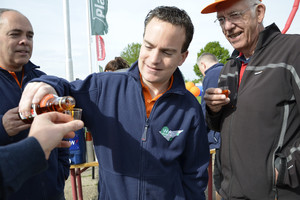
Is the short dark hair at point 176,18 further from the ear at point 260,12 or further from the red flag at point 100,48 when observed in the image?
the red flag at point 100,48

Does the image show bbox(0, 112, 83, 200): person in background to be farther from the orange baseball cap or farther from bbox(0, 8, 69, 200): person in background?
the orange baseball cap

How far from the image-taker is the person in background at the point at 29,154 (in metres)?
0.78

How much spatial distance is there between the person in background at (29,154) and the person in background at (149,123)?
22.5 inches

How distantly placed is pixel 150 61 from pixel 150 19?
14.0 inches

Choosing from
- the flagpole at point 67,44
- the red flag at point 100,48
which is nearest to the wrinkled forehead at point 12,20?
the flagpole at point 67,44

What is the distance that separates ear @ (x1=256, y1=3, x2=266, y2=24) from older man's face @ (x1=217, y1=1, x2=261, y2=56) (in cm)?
2

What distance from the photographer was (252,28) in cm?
205

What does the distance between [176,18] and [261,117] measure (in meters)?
1.06

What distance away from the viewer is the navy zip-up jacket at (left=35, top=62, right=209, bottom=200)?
157 cm

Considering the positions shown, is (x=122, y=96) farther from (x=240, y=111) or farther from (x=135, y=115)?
(x=240, y=111)

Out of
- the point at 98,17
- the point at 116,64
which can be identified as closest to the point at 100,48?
the point at 98,17

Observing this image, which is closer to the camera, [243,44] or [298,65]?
[298,65]

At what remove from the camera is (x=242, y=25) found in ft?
6.70

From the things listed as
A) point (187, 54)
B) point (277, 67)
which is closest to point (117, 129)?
point (187, 54)
